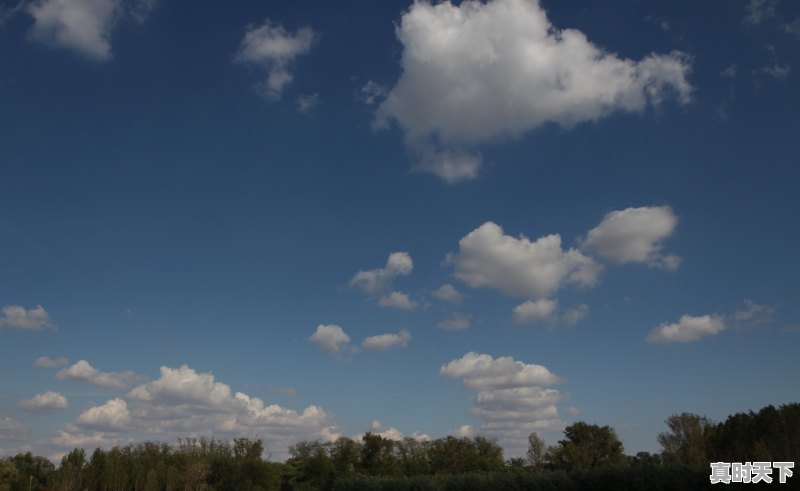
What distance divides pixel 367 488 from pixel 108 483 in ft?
165

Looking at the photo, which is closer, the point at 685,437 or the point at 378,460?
the point at 685,437

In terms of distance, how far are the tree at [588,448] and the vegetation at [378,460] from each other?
136 mm

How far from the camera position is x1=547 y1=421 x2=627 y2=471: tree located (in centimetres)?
8275

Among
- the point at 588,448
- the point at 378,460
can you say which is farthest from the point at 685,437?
the point at 378,460

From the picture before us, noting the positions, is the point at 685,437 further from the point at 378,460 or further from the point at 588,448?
the point at 378,460

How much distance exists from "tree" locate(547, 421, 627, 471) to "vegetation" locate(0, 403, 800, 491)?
0.44 feet

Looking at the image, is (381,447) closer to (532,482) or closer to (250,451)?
(250,451)

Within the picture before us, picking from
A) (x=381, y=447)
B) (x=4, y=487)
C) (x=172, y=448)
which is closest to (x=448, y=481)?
(x=381, y=447)

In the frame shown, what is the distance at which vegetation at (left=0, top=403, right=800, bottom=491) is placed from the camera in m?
55.2

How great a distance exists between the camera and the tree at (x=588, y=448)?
82.8 m

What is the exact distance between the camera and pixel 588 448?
83.4 metres

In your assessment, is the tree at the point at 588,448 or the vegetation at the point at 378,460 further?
the tree at the point at 588,448

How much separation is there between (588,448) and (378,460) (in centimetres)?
2973

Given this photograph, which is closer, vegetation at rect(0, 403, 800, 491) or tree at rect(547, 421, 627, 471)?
vegetation at rect(0, 403, 800, 491)
